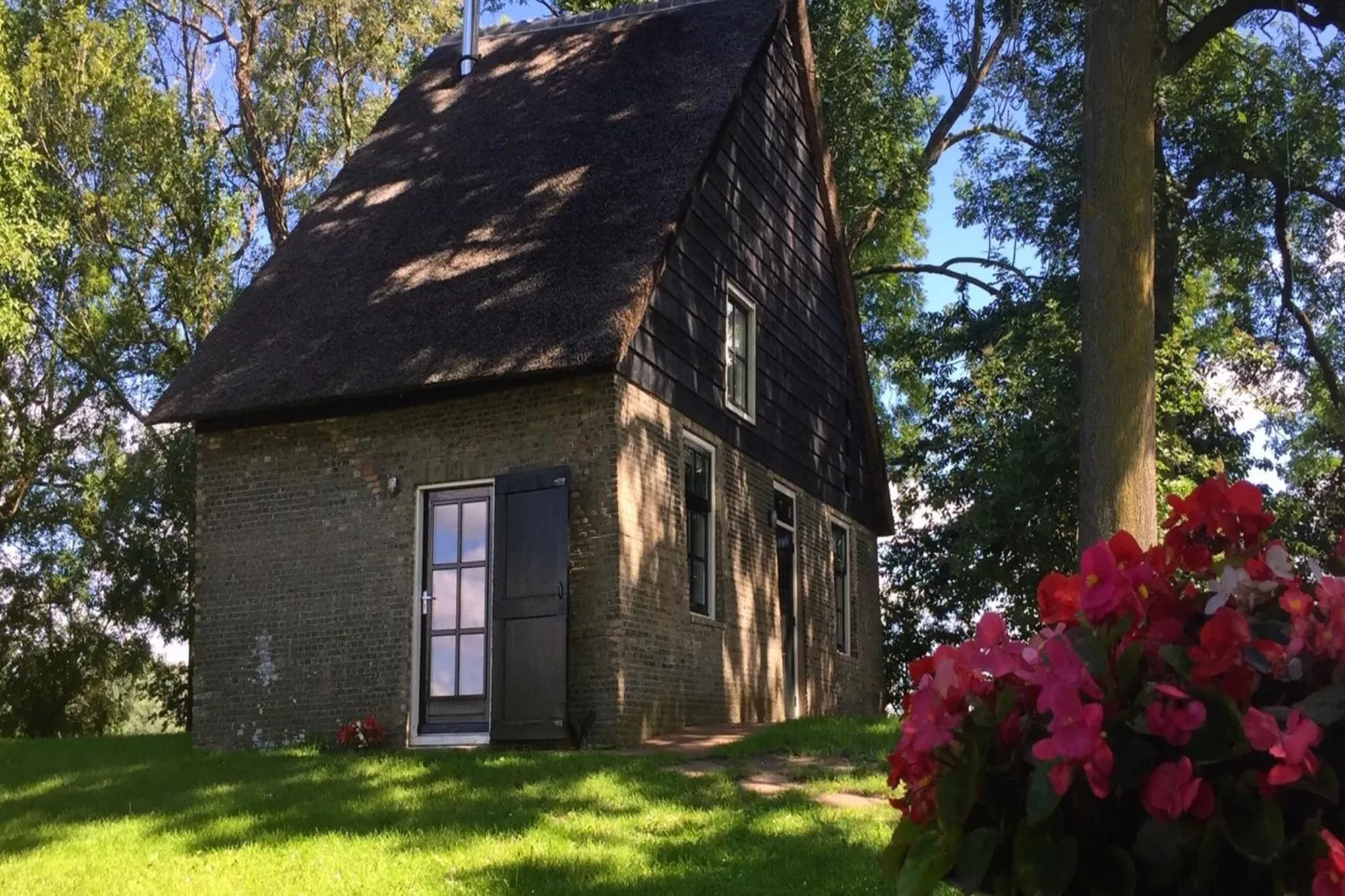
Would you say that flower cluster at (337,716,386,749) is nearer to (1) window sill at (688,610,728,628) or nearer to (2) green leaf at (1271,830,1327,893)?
(1) window sill at (688,610,728,628)

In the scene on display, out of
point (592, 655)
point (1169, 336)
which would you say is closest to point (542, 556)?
point (592, 655)

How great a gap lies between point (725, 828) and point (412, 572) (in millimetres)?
5271

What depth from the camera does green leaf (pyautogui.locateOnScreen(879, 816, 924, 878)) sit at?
7.75 ft

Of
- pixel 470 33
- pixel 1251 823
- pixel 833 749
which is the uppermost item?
pixel 470 33

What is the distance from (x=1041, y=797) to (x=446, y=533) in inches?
390

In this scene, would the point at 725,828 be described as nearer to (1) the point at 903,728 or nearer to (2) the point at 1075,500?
(1) the point at 903,728

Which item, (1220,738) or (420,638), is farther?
(420,638)

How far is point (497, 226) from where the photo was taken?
12398 mm

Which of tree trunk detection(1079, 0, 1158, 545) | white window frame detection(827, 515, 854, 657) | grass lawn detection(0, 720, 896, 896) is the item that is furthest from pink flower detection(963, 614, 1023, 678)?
white window frame detection(827, 515, 854, 657)

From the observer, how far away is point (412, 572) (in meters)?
11.4

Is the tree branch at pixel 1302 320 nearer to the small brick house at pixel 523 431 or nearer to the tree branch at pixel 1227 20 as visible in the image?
the tree branch at pixel 1227 20

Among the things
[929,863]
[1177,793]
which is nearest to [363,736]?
[929,863]

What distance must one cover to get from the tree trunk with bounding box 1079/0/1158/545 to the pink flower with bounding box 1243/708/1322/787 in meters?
6.58

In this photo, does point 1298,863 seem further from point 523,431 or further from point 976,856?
point 523,431
